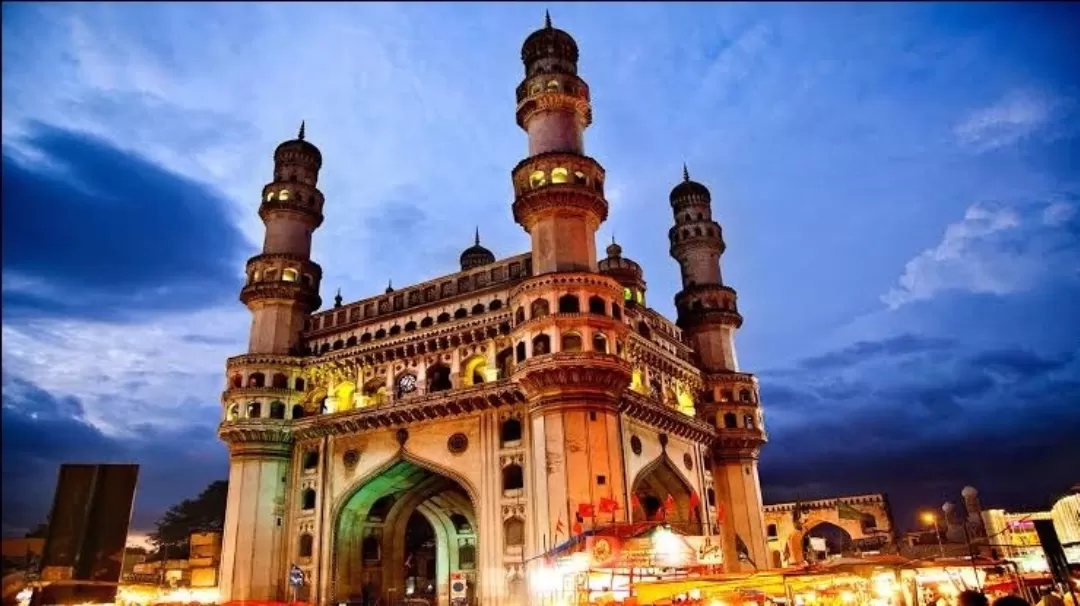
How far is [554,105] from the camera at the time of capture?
39.1 metres

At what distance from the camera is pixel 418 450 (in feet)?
122

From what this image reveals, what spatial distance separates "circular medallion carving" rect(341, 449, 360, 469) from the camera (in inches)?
1525

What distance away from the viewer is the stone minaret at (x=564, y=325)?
1225 inches

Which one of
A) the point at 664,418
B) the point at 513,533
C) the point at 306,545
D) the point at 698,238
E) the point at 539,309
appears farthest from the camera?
the point at 698,238

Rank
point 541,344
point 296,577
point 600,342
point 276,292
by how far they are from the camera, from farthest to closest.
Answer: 1. point 276,292
2. point 296,577
3. point 600,342
4. point 541,344

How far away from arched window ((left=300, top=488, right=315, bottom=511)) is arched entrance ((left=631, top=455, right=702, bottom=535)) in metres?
17.2

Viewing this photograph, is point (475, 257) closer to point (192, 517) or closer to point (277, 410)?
point (277, 410)

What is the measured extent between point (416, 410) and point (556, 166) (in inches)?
550

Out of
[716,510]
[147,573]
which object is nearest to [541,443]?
[716,510]

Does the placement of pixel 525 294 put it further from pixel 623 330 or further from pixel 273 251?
pixel 273 251

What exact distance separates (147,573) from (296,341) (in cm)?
2067

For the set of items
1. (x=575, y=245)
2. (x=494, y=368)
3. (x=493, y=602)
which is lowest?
(x=493, y=602)

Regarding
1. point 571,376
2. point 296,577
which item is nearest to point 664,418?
point 571,376

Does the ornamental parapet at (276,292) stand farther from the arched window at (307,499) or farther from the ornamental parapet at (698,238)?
the ornamental parapet at (698,238)
